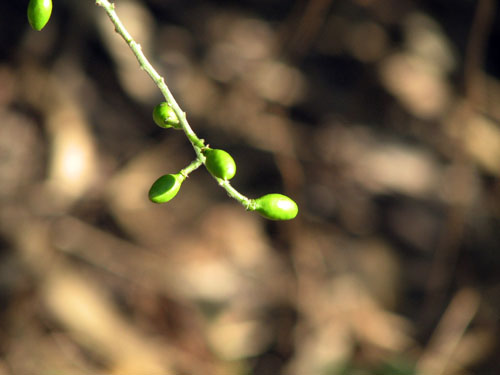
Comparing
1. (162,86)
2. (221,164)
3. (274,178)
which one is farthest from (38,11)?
(274,178)

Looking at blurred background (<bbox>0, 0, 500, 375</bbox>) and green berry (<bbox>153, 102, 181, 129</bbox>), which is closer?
green berry (<bbox>153, 102, 181, 129</bbox>)

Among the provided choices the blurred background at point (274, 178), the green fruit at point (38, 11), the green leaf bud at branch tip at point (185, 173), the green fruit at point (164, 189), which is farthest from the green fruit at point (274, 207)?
the blurred background at point (274, 178)

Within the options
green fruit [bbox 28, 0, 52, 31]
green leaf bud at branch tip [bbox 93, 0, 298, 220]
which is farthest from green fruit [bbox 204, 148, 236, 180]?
green fruit [bbox 28, 0, 52, 31]

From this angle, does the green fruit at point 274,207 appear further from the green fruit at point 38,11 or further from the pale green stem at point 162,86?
the green fruit at point 38,11

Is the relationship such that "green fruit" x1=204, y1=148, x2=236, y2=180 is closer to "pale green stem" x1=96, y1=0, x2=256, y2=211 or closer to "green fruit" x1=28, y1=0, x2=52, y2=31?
"pale green stem" x1=96, y1=0, x2=256, y2=211

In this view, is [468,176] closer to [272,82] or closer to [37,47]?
[272,82]

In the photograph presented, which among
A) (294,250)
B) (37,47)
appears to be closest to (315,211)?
(294,250)

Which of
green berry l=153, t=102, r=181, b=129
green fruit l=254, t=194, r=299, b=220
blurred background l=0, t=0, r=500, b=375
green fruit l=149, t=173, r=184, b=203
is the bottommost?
green fruit l=149, t=173, r=184, b=203
